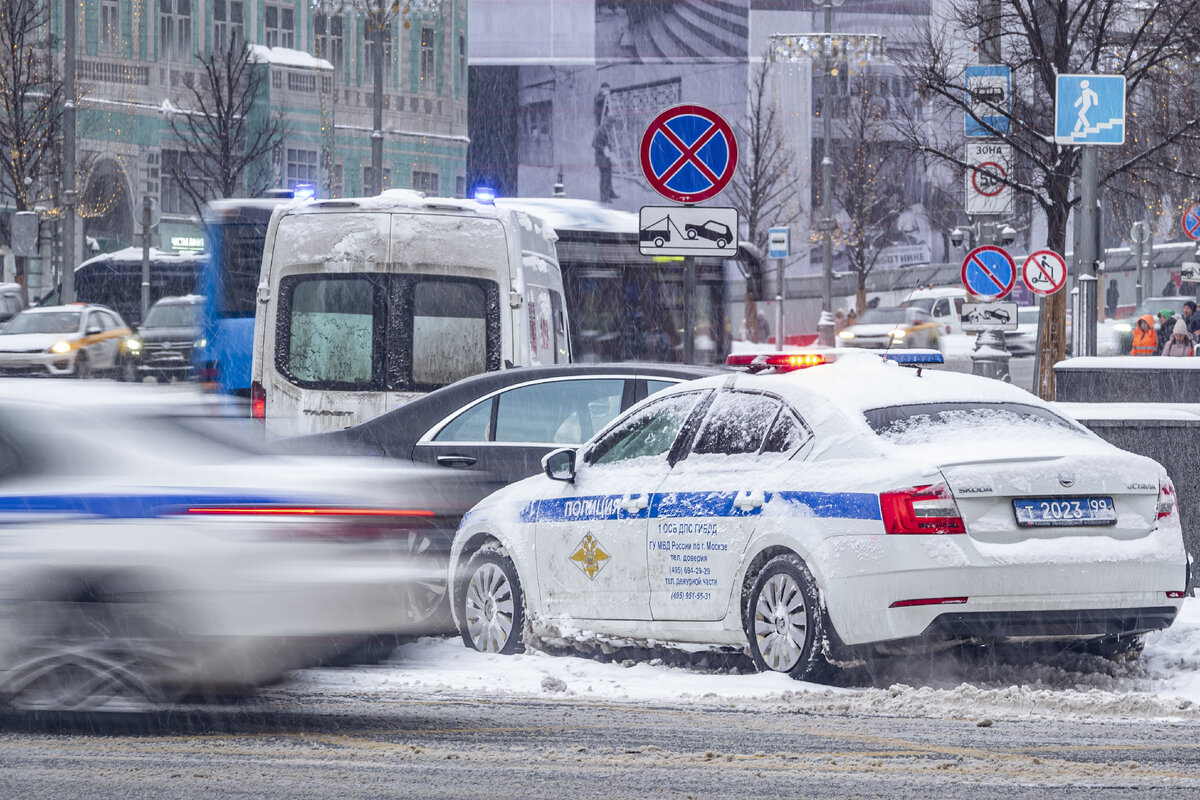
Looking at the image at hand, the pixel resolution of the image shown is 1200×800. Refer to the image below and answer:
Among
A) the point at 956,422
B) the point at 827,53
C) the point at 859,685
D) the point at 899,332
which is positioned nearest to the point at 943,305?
the point at 899,332

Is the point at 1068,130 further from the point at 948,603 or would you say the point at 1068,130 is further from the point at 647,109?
the point at 647,109

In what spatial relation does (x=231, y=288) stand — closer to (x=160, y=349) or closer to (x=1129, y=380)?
(x=1129, y=380)

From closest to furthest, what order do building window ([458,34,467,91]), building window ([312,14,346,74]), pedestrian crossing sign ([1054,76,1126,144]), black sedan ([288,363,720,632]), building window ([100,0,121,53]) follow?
black sedan ([288,363,720,632]) < pedestrian crossing sign ([1054,76,1126,144]) < building window ([100,0,121,53]) < building window ([312,14,346,74]) < building window ([458,34,467,91])

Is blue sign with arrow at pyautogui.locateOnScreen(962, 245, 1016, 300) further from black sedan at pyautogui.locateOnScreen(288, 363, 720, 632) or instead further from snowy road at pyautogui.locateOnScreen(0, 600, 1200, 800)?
snowy road at pyautogui.locateOnScreen(0, 600, 1200, 800)

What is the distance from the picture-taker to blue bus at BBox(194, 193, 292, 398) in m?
20.7

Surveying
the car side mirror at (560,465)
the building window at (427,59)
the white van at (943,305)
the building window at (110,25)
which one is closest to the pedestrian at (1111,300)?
the white van at (943,305)

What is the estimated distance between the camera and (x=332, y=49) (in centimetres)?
6894

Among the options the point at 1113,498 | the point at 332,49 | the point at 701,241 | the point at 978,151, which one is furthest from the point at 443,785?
the point at 332,49

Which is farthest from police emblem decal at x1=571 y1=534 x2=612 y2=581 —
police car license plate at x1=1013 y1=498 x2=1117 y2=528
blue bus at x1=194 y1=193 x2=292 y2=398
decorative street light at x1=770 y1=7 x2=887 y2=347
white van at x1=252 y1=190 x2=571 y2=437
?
decorative street light at x1=770 y1=7 x2=887 y2=347

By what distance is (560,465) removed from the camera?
29.8 ft

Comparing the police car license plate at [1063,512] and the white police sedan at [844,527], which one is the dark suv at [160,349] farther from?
the police car license plate at [1063,512]

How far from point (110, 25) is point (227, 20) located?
16.9 ft

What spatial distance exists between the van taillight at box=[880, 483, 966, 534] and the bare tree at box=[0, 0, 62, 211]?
4259 centimetres

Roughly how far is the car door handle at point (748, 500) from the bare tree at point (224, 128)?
46.5 meters
